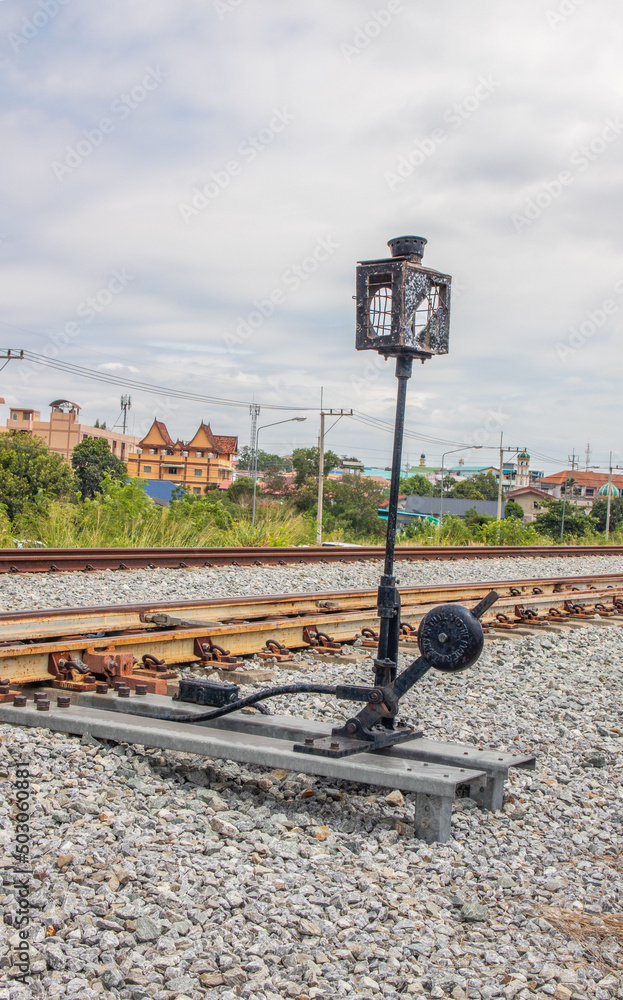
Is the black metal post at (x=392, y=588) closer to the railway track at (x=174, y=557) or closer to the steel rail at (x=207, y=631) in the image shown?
the steel rail at (x=207, y=631)

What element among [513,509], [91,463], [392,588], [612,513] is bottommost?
[392,588]

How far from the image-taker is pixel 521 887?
2912 millimetres

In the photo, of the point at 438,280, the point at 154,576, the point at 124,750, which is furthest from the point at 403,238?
the point at 154,576

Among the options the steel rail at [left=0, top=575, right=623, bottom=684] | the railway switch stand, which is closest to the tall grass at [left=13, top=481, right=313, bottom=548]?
the steel rail at [left=0, top=575, right=623, bottom=684]

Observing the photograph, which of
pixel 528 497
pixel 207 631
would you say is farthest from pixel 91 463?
pixel 207 631

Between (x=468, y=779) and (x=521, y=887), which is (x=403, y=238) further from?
(x=521, y=887)

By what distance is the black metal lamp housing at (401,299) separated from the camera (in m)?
3.78

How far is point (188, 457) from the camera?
4400 inches

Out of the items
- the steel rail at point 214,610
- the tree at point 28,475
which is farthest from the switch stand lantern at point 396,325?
the tree at point 28,475

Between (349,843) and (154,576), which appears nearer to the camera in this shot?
(349,843)

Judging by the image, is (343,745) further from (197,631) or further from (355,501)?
(355,501)

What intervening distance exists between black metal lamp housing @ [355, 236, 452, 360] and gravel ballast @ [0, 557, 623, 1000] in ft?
6.19

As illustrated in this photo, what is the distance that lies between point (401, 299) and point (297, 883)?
2313 mm

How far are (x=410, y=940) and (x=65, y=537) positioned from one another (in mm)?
11303
